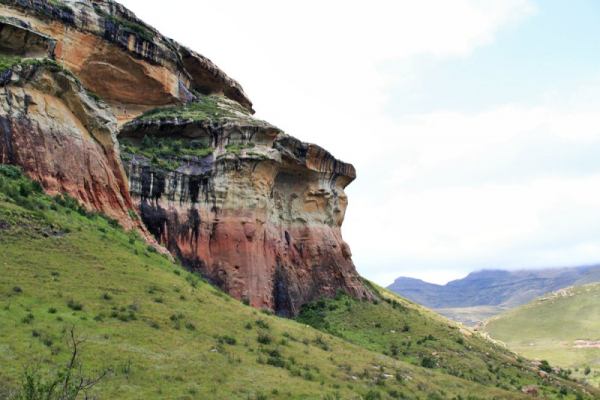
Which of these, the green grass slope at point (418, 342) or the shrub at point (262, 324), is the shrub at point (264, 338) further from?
the green grass slope at point (418, 342)

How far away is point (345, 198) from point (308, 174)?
714cm

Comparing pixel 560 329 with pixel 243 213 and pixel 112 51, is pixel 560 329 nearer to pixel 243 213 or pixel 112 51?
pixel 243 213

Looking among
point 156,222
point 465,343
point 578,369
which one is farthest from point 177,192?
point 578,369

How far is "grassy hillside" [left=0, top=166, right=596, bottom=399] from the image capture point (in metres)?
13.9

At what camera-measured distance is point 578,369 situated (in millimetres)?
68000

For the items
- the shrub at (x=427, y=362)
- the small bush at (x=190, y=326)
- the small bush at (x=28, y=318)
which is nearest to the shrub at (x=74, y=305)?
the small bush at (x=28, y=318)

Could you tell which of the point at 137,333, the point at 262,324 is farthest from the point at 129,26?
the point at 137,333

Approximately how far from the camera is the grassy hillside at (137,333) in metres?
13.9

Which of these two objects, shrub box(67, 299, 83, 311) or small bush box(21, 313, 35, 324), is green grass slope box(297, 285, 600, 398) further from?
small bush box(21, 313, 35, 324)

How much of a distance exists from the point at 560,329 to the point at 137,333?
338ft

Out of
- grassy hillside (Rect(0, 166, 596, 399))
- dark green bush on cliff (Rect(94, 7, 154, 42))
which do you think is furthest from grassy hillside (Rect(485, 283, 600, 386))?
dark green bush on cliff (Rect(94, 7, 154, 42))

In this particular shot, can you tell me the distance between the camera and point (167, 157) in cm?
3978

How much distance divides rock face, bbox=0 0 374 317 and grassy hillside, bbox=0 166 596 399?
4525 millimetres

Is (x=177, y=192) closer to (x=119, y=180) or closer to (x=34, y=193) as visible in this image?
(x=119, y=180)
